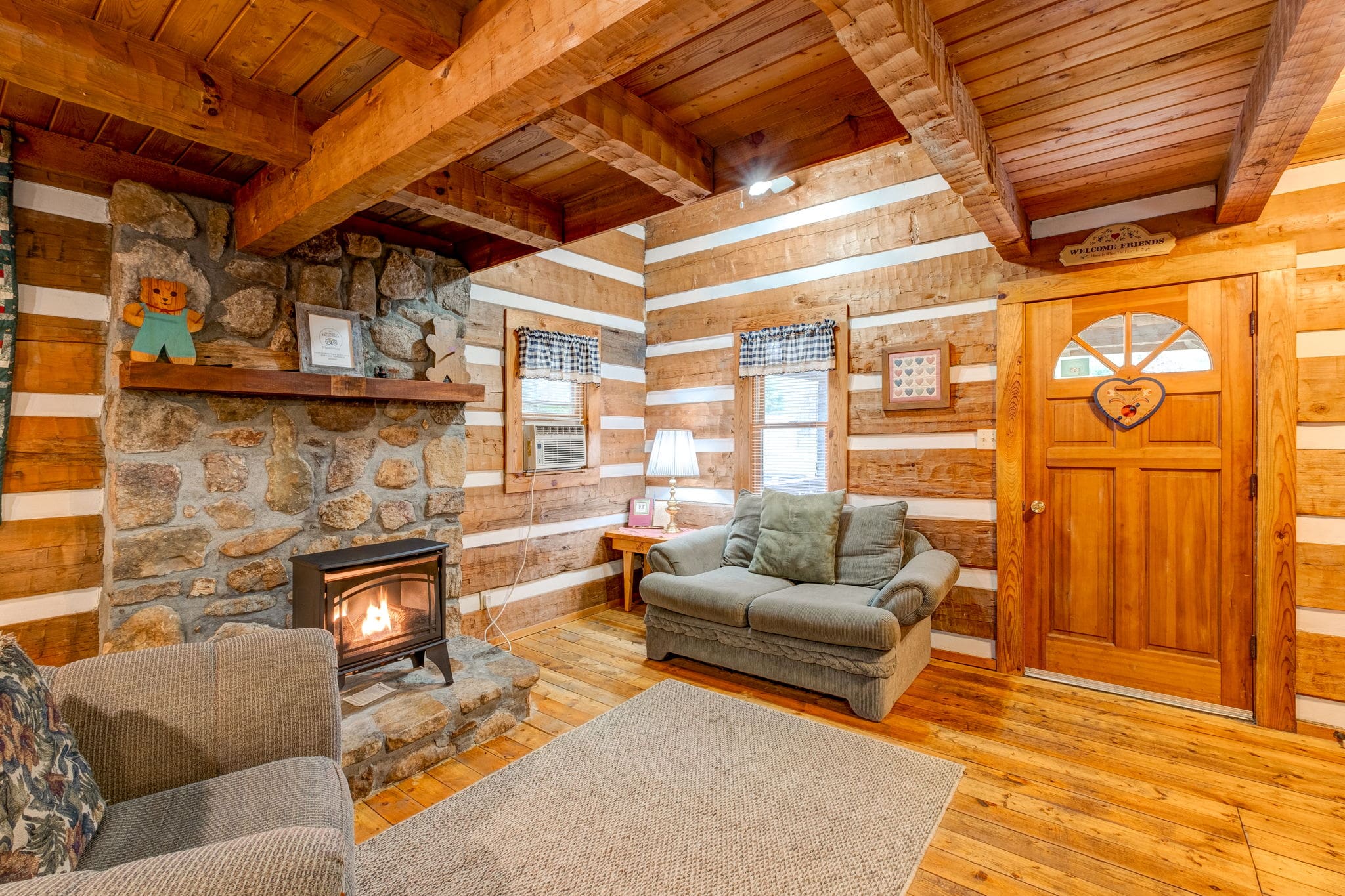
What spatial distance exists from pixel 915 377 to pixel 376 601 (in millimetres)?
3089

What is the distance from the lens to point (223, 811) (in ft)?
4.56

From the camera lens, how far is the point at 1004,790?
2309 mm

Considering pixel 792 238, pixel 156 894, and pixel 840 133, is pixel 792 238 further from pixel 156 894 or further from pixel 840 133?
pixel 156 894

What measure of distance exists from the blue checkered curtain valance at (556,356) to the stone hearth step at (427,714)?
180 centimetres

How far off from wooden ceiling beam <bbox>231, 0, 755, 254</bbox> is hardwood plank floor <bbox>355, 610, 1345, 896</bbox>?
7.17 ft

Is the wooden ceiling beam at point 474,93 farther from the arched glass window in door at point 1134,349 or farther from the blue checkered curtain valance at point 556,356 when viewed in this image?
the arched glass window in door at point 1134,349

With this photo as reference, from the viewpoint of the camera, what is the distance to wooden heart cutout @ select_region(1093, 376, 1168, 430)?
10.1ft

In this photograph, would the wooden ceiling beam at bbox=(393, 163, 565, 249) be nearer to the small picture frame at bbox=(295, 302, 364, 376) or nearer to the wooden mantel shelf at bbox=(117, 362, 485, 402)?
the small picture frame at bbox=(295, 302, 364, 376)

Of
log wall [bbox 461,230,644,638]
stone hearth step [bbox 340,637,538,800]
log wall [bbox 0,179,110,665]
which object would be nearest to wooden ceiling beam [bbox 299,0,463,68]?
log wall [bbox 0,179,110,665]

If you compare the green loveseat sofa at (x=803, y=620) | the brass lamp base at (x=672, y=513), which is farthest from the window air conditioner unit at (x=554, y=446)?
the green loveseat sofa at (x=803, y=620)

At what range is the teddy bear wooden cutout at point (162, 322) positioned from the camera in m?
2.36

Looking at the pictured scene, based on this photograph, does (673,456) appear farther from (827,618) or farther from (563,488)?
(827,618)

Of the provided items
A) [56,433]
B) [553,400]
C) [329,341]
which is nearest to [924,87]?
[329,341]

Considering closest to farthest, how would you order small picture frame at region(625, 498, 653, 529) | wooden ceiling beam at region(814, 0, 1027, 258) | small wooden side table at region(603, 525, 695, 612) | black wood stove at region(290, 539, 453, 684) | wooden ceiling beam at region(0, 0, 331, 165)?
1. wooden ceiling beam at region(814, 0, 1027, 258)
2. wooden ceiling beam at region(0, 0, 331, 165)
3. black wood stove at region(290, 539, 453, 684)
4. small wooden side table at region(603, 525, 695, 612)
5. small picture frame at region(625, 498, 653, 529)
